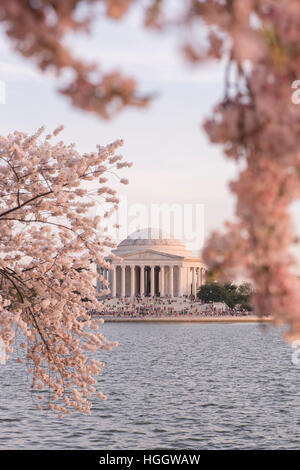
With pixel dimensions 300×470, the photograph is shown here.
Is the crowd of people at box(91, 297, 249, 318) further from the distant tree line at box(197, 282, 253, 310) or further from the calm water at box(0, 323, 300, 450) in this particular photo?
the calm water at box(0, 323, 300, 450)

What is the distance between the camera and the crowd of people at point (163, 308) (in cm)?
16875

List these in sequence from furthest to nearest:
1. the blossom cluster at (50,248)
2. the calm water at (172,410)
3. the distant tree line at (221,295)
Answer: the distant tree line at (221,295) < the calm water at (172,410) < the blossom cluster at (50,248)

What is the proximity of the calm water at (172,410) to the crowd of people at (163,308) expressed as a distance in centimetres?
9694

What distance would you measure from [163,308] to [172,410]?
139 m

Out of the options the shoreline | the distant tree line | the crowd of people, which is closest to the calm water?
the shoreline

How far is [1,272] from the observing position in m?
18.9

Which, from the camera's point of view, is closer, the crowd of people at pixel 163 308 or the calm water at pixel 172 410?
the calm water at pixel 172 410

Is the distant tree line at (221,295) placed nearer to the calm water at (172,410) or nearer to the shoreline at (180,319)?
the shoreline at (180,319)

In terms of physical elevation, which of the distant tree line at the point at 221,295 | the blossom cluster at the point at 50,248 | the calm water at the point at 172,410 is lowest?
the calm water at the point at 172,410

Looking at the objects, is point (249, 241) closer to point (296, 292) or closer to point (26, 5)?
point (296, 292)

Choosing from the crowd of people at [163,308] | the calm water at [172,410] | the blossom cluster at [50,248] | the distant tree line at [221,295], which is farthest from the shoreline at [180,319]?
the blossom cluster at [50,248]

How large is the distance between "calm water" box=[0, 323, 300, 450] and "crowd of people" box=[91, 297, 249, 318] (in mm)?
96937

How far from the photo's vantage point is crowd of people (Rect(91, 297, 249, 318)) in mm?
168750
